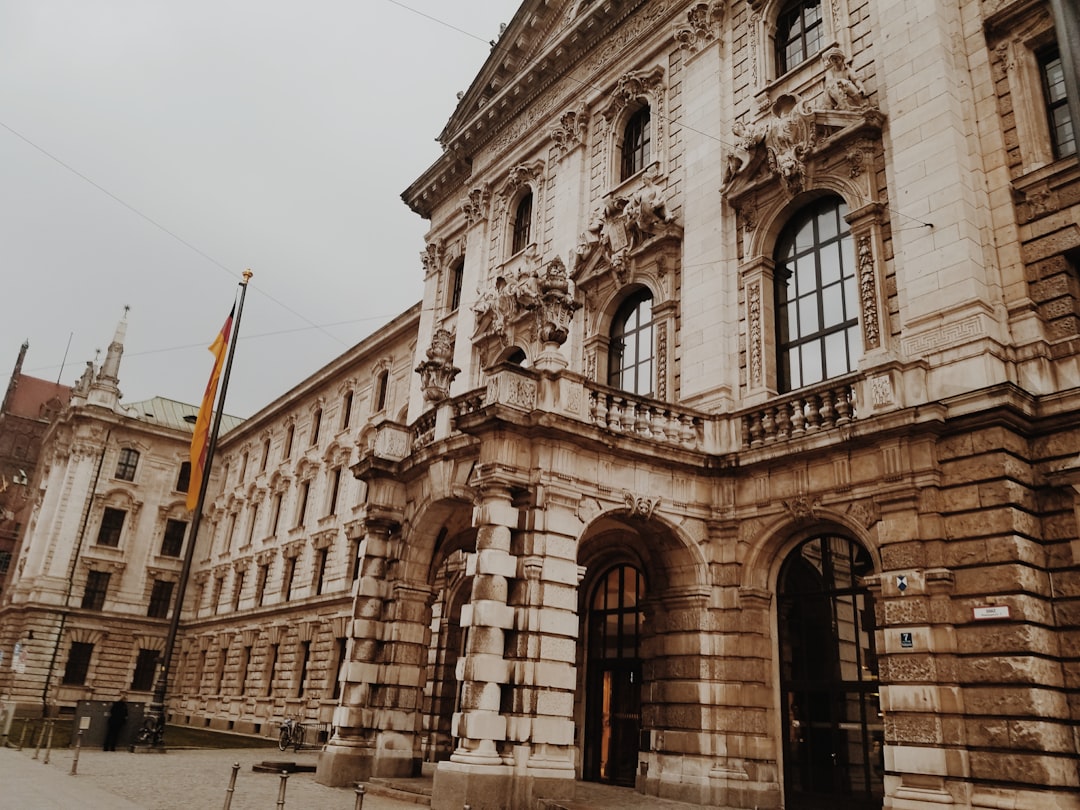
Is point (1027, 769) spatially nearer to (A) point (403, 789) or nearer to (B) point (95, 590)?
(A) point (403, 789)

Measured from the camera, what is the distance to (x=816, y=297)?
16625 mm

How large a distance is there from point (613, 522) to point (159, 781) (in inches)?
405

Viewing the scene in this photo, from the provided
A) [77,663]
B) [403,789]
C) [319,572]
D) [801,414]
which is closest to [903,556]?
[801,414]

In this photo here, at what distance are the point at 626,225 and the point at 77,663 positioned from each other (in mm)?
49318

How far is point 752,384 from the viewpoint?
1662cm

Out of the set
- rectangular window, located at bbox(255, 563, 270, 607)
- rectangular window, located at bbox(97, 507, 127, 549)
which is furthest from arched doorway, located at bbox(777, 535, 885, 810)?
rectangular window, located at bbox(97, 507, 127, 549)

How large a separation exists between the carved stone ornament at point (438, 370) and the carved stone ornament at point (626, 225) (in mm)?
4337

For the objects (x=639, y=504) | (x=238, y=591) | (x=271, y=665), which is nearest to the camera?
(x=639, y=504)

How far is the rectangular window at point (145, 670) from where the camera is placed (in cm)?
5403

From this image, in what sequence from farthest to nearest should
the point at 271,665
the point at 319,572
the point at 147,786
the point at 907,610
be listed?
the point at 271,665 < the point at 319,572 < the point at 147,786 < the point at 907,610

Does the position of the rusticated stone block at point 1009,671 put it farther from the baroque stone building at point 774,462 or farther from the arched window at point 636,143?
the arched window at point 636,143

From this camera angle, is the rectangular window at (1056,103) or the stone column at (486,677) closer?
the stone column at (486,677)

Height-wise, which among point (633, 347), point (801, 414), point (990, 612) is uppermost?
point (633, 347)

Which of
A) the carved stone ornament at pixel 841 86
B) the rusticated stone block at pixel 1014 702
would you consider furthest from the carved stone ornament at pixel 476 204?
the rusticated stone block at pixel 1014 702
